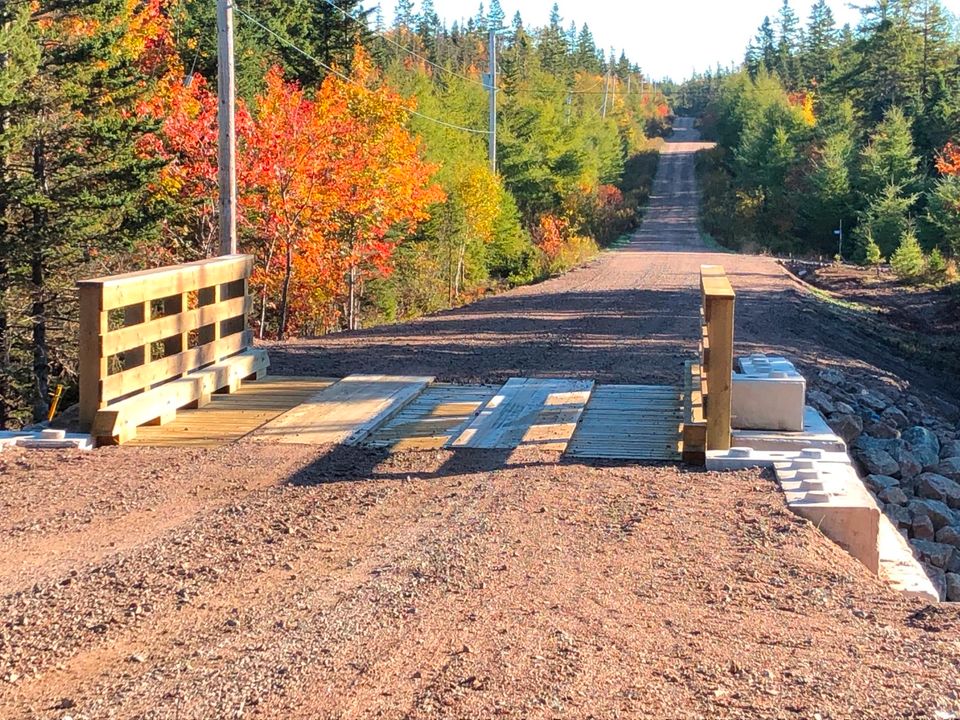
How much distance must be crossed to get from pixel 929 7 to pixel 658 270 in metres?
59.9

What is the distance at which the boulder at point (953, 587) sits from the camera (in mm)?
8492

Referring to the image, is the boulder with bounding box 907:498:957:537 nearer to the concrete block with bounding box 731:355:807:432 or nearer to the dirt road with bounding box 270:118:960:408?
the concrete block with bounding box 731:355:807:432

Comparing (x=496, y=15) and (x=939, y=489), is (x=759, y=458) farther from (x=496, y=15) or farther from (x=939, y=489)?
(x=496, y=15)

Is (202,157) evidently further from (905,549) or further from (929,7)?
(929,7)

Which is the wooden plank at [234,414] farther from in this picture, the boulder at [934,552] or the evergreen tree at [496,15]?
the evergreen tree at [496,15]

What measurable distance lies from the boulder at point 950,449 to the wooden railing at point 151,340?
788cm

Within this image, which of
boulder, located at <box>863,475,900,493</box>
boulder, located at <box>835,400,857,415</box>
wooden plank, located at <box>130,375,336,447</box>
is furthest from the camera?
boulder, located at <box>835,400,857,415</box>

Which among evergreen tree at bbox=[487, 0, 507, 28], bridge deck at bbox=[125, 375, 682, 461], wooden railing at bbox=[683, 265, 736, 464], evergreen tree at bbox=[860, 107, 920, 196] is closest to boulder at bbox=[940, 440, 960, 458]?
bridge deck at bbox=[125, 375, 682, 461]

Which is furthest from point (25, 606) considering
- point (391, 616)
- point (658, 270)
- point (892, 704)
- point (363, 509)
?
point (658, 270)

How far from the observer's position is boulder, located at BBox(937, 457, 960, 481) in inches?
461

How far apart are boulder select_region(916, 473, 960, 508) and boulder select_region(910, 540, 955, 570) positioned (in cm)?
145

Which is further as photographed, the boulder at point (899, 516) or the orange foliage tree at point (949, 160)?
the orange foliage tree at point (949, 160)

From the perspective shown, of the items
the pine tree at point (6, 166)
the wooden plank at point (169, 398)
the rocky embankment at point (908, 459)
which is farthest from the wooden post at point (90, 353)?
the pine tree at point (6, 166)

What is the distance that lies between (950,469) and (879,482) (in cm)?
176
